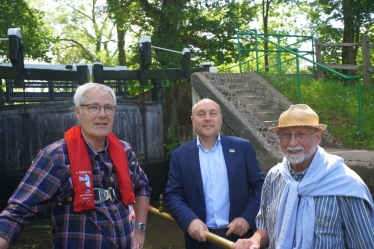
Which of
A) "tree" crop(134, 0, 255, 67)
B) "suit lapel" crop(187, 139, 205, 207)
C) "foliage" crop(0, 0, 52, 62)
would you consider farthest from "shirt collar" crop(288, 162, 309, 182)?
"foliage" crop(0, 0, 52, 62)

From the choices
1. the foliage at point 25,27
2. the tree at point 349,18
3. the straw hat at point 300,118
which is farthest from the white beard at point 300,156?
the foliage at point 25,27

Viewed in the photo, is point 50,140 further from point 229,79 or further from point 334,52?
point 334,52

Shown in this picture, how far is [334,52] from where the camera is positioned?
14195 millimetres

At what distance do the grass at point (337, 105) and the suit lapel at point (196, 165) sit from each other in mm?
3546

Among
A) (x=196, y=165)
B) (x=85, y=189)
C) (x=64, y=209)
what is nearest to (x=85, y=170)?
(x=85, y=189)

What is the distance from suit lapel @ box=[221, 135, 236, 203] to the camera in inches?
106

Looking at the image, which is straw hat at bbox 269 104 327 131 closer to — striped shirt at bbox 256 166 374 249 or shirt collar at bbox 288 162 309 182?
shirt collar at bbox 288 162 309 182

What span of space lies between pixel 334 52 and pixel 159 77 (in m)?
9.06

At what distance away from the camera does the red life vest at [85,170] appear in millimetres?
1884

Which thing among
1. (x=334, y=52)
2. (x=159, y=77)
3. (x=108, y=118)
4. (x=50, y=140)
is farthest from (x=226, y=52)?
(x=108, y=118)

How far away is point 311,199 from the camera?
1.80 m

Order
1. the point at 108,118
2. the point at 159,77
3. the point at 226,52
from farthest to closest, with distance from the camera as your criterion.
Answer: the point at 226,52
the point at 159,77
the point at 108,118

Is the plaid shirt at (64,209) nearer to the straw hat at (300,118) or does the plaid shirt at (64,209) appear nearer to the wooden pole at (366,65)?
the straw hat at (300,118)

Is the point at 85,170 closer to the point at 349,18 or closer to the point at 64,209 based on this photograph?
the point at 64,209
